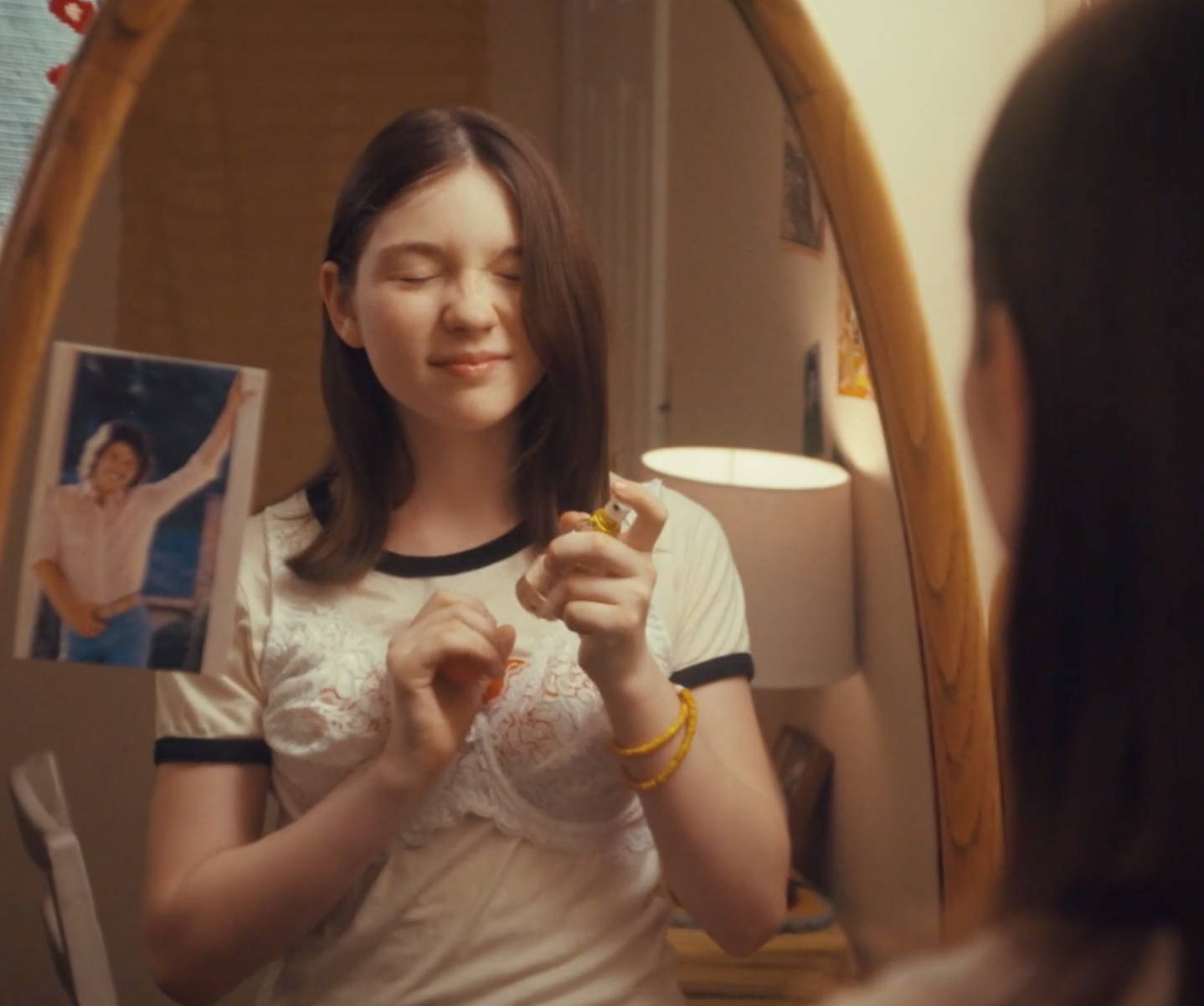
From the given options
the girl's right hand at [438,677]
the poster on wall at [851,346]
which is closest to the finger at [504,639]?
the girl's right hand at [438,677]

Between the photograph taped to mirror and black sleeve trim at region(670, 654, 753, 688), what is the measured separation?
194 mm

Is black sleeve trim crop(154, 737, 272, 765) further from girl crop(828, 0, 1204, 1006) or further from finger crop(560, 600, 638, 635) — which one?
girl crop(828, 0, 1204, 1006)

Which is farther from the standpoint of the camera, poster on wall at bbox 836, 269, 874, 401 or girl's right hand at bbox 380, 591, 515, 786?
poster on wall at bbox 836, 269, 874, 401

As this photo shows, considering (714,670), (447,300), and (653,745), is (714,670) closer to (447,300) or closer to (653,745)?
(653,745)

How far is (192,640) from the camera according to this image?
58 cm

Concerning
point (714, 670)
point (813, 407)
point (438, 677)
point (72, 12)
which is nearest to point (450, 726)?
point (438, 677)

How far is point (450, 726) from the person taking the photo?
567 millimetres

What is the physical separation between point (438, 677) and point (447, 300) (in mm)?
155

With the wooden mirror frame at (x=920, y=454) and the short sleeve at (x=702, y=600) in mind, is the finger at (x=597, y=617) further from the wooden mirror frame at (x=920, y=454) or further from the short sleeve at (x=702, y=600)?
the wooden mirror frame at (x=920, y=454)

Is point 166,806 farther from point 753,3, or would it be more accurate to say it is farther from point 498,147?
point 753,3

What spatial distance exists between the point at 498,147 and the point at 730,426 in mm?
165

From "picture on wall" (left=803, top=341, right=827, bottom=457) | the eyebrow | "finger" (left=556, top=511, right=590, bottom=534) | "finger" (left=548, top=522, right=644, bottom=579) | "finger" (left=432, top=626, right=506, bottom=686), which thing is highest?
the eyebrow

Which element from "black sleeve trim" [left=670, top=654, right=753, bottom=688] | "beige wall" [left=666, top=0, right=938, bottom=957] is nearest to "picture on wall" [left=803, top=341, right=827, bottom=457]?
"beige wall" [left=666, top=0, right=938, bottom=957]

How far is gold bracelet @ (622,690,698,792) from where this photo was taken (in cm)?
58
